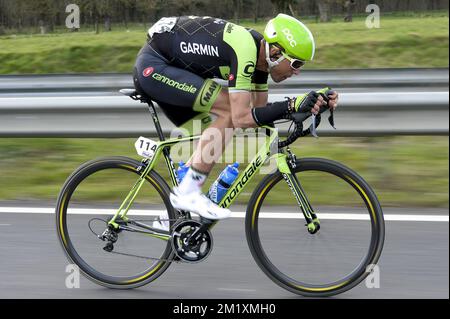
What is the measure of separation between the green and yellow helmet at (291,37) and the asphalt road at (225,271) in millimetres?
1076

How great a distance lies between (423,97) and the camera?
6.12 m

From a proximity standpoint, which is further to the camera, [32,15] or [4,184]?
[32,15]

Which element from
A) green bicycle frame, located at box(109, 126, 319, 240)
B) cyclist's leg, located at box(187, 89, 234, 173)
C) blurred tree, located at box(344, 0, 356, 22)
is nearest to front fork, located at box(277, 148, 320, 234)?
green bicycle frame, located at box(109, 126, 319, 240)

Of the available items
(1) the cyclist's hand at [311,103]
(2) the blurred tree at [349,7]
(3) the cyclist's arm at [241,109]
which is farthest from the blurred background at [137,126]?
(2) the blurred tree at [349,7]

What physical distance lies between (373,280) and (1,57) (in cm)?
1348

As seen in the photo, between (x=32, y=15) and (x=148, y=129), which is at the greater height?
(x=32, y=15)

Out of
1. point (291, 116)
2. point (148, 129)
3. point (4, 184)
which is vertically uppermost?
point (291, 116)

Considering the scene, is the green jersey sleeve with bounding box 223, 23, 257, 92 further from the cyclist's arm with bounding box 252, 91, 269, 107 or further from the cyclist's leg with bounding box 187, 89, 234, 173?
the cyclist's arm with bounding box 252, 91, 269, 107

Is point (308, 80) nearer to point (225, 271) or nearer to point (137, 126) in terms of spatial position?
point (137, 126)

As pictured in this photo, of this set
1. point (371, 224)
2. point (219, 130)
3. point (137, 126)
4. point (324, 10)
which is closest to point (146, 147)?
point (219, 130)

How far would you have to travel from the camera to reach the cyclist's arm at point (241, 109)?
12.4 ft
